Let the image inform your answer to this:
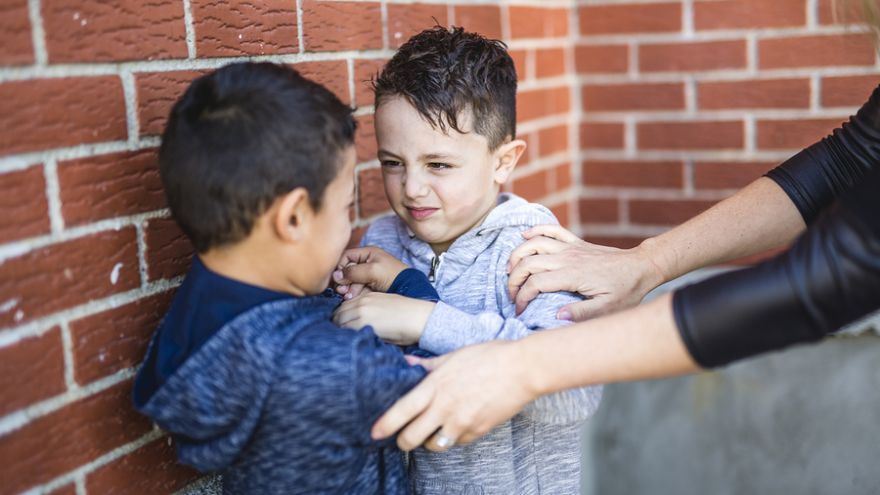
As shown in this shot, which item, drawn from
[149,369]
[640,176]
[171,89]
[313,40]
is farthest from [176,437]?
[640,176]

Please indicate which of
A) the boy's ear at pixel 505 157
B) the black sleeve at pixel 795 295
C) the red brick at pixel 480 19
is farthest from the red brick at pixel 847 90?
the black sleeve at pixel 795 295

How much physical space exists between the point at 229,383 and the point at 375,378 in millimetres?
247

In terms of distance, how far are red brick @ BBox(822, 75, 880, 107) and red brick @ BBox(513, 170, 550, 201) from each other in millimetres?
1034

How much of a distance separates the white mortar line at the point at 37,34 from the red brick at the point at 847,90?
2636 mm

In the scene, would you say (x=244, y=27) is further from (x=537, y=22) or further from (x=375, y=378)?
(x=537, y=22)

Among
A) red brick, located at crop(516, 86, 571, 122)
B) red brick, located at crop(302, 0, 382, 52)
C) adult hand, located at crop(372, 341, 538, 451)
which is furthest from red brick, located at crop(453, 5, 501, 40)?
adult hand, located at crop(372, 341, 538, 451)

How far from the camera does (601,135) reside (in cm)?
358

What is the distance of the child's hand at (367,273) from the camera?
6.53 feet

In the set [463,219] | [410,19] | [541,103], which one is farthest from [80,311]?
[541,103]

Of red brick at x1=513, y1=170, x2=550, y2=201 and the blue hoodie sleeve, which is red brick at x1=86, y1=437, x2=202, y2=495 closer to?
the blue hoodie sleeve

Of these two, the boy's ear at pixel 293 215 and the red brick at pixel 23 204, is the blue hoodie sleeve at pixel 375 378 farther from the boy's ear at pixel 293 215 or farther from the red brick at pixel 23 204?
the red brick at pixel 23 204

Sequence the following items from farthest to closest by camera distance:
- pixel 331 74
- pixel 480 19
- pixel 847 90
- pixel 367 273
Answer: pixel 847 90 → pixel 480 19 → pixel 331 74 → pixel 367 273

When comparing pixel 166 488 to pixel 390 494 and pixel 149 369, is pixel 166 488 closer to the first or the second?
pixel 149 369

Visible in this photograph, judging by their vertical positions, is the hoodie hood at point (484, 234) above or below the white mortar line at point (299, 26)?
below
